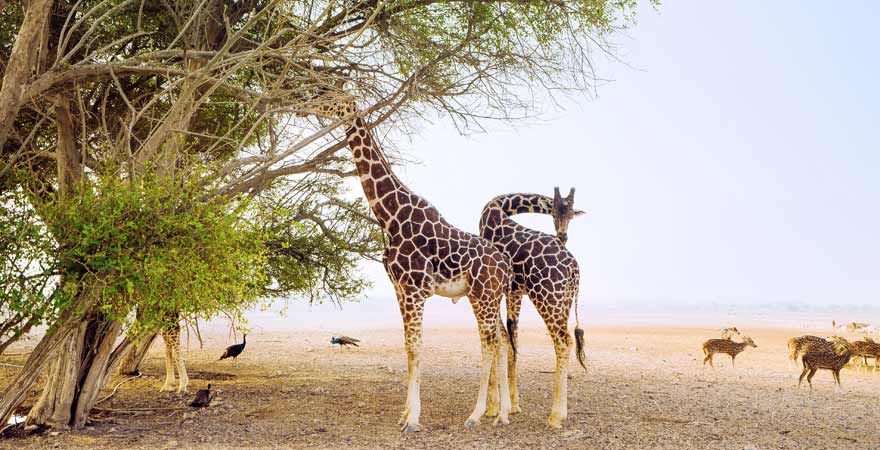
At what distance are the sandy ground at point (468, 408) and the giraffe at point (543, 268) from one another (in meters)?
0.81

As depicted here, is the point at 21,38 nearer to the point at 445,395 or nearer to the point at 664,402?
the point at 445,395

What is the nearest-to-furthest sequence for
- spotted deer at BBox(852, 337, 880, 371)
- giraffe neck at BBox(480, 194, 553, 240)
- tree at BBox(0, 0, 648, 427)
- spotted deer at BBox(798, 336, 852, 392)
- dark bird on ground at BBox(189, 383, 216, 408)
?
tree at BBox(0, 0, 648, 427)
giraffe neck at BBox(480, 194, 553, 240)
dark bird on ground at BBox(189, 383, 216, 408)
spotted deer at BBox(798, 336, 852, 392)
spotted deer at BBox(852, 337, 880, 371)

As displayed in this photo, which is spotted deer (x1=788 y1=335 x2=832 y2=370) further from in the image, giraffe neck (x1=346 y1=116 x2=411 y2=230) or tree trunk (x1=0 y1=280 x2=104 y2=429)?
tree trunk (x1=0 y1=280 x2=104 y2=429)

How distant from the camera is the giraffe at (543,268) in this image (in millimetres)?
10109

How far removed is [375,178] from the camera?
9953mm

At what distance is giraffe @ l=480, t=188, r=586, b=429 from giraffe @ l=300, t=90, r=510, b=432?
458 millimetres

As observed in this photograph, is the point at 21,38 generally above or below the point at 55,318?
above

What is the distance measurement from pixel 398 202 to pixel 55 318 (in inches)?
171

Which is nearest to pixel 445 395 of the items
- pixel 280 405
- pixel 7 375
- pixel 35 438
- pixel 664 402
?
pixel 280 405

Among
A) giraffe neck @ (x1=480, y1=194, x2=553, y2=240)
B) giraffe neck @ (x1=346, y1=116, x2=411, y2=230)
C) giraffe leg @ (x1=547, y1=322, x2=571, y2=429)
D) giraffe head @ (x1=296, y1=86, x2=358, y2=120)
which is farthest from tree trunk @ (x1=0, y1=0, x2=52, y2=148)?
giraffe leg @ (x1=547, y1=322, x2=571, y2=429)

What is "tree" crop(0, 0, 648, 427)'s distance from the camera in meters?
8.35

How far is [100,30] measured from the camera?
1210cm

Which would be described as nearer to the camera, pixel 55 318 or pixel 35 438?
pixel 55 318

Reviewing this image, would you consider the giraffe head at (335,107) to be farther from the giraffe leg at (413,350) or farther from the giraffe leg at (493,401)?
the giraffe leg at (493,401)
